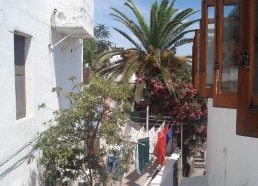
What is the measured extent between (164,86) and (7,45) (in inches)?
415

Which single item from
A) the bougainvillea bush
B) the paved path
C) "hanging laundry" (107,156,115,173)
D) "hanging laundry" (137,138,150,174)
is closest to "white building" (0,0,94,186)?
"hanging laundry" (107,156,115,173)

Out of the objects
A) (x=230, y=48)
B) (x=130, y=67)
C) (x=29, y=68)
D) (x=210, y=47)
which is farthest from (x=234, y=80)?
(x=130, y=67)

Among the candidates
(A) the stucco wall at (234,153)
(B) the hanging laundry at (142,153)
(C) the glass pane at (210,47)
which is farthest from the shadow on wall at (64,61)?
(A) the stucco wall at (234,153)

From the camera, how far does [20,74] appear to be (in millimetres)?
5527

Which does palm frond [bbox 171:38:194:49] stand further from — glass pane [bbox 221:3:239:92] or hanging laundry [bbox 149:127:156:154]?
glass pane [bbox 221:3:239:92]

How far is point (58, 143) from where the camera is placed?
5504 millimetres

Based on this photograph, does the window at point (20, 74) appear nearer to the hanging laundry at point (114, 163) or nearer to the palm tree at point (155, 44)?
the hanging laundry at point (114, 163)

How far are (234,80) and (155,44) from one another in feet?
39.2

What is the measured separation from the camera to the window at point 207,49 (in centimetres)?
520

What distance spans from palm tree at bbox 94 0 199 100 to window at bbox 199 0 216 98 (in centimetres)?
853

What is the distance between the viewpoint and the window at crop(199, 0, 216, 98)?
520cm

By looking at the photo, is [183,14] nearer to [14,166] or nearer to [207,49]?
[207,49]

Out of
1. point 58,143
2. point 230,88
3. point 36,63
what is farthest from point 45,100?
point 230,88

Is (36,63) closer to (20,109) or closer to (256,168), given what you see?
(20,109)
